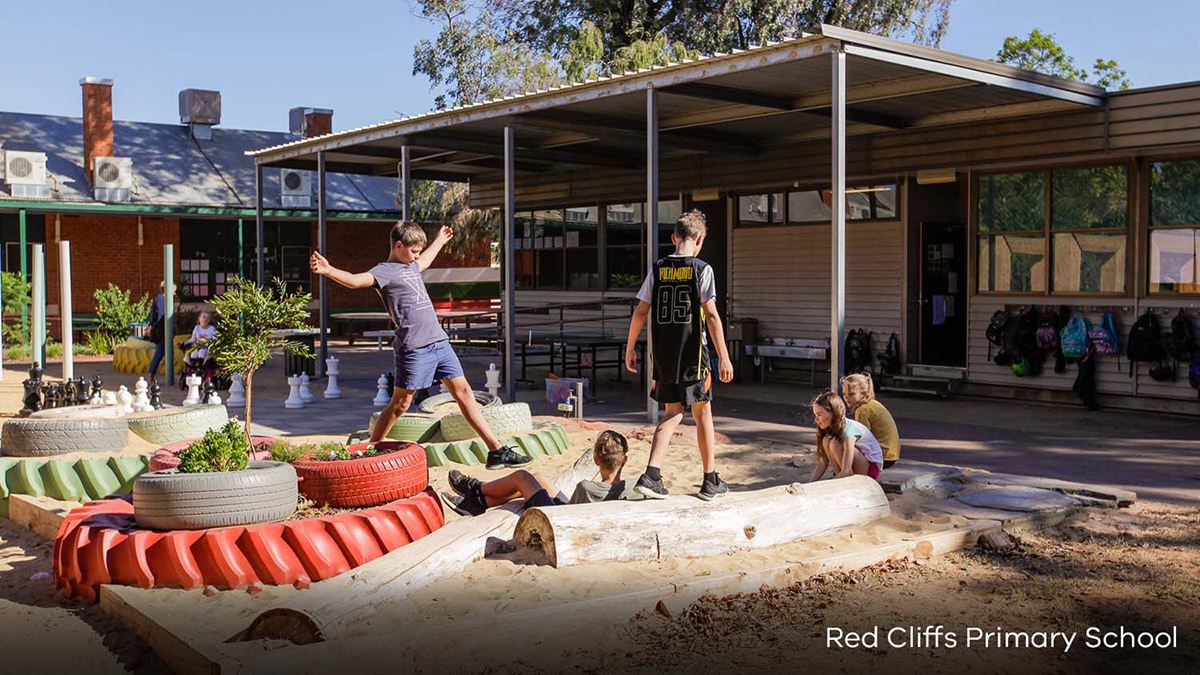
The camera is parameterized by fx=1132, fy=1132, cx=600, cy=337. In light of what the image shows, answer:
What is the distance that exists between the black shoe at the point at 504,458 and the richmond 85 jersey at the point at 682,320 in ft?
6.14

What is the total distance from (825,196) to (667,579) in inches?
435

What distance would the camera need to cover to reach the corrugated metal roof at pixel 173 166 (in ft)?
87.4

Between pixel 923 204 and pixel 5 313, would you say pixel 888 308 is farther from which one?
pixel 5 313

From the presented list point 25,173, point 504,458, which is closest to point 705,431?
point 504,458

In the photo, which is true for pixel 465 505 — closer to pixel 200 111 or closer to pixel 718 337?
pixel 718 337

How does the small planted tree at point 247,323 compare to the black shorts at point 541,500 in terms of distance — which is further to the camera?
the small planted tree at point 247,323

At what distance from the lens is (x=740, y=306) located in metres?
17.1

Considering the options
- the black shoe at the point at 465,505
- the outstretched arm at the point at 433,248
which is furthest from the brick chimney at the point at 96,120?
the black shoe at the point at 465,505

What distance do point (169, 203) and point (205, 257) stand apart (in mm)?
2212

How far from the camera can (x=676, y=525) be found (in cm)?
616

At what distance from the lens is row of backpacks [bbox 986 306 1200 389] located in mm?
12039

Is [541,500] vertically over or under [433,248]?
under

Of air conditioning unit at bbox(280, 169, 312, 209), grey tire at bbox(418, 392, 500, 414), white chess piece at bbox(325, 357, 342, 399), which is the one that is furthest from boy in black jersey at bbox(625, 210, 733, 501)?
air conditioning unit at bbox(280, 169, 312, 209)

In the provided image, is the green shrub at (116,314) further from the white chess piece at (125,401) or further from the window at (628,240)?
the white chess piece at (125,401)
